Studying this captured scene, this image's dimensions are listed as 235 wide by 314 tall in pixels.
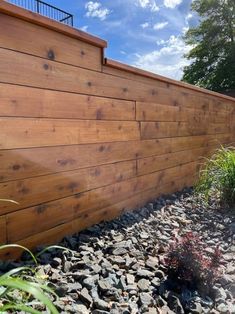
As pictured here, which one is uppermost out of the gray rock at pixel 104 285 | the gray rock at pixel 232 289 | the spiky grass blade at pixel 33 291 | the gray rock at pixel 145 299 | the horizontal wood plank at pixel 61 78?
the horizontal wood plank at pixel 61 78

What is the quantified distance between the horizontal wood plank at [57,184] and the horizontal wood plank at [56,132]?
200 millimetres

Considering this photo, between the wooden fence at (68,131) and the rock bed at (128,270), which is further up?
the wooden fence at (68,131)

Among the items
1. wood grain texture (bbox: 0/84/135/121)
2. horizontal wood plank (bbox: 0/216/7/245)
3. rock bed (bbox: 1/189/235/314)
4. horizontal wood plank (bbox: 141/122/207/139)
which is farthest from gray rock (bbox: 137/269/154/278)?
horizontal wood plank (bbox: 141/122/207/139)

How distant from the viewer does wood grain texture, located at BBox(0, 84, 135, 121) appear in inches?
68.6

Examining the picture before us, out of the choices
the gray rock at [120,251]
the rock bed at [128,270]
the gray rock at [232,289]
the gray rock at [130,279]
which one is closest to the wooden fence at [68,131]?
the rock bed at [128,270]

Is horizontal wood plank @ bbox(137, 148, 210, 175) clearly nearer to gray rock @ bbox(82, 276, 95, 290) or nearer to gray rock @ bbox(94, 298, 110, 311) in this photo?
gray rock @ bbox(82, 276, 95, 290)

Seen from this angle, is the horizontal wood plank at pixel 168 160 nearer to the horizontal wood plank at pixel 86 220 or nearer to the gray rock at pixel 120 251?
the horizontal wood plank at pixel 86 220

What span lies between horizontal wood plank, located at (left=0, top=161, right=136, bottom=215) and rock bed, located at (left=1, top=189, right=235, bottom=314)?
1.00ft

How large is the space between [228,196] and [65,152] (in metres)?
1.74

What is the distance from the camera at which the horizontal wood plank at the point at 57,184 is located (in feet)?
5.86

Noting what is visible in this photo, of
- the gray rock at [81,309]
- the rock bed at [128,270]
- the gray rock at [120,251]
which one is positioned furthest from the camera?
the gray rock at [120,251]

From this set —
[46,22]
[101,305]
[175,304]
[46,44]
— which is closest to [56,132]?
[46,44]

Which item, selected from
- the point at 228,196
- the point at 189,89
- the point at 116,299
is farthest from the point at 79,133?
the point at 189,89

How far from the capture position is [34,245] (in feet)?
6.38
